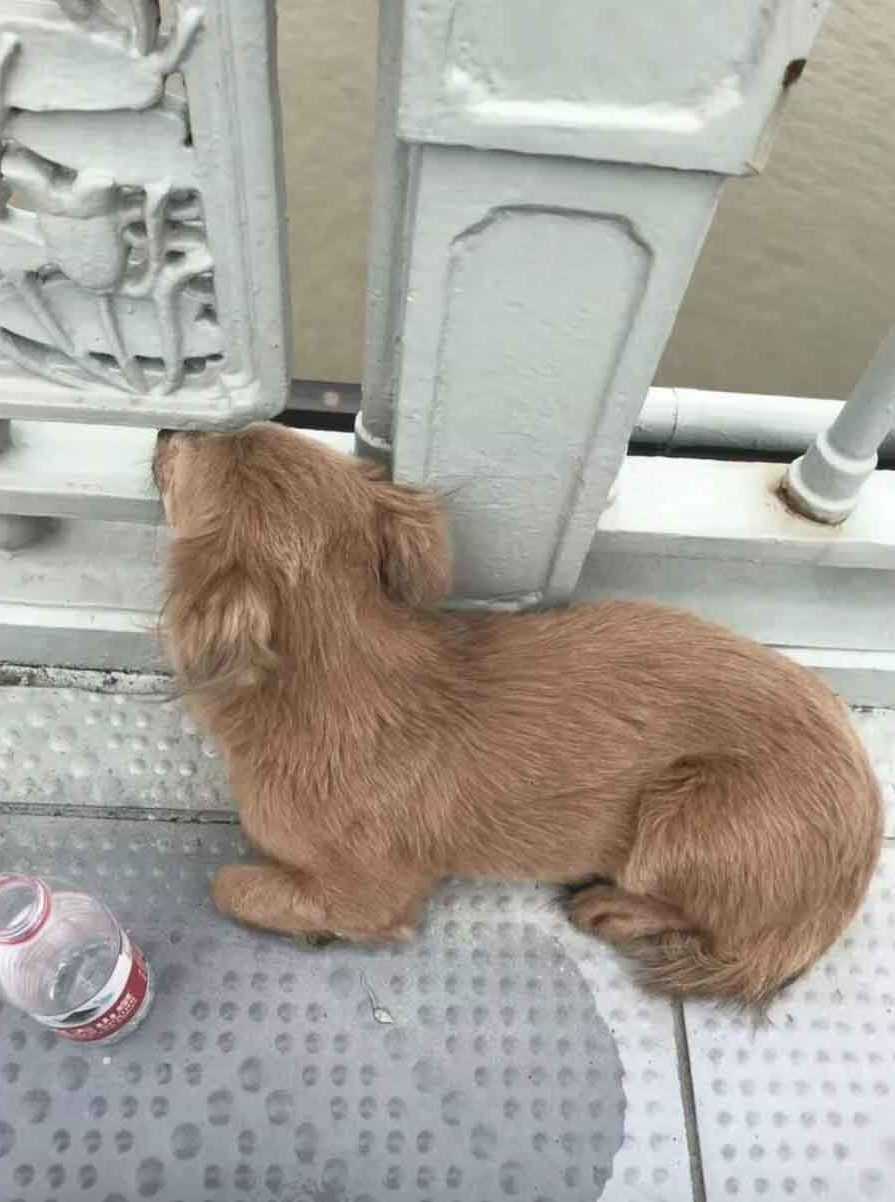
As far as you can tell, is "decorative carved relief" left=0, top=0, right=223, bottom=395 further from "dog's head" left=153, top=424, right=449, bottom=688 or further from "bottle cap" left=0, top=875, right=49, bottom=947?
"bottle cap" left=0, top=875, right=49, bottom=947

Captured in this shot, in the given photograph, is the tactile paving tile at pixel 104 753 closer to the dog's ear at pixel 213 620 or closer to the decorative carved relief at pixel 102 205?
the dog's ear at pixel 213 620

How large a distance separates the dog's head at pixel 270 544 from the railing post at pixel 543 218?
12 centimetres

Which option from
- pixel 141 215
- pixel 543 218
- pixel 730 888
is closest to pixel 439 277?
pixel 543 218

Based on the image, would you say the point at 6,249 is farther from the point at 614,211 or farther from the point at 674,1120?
the point at 674,1120

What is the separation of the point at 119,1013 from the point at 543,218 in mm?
1363

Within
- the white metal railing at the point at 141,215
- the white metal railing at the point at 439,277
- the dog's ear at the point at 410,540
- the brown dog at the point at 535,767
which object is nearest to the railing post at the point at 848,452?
the white metal railing at the point at 439,277

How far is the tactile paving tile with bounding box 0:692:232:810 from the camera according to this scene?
1937mm

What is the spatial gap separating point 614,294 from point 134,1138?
1.49m

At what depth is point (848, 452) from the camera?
5.64 ft

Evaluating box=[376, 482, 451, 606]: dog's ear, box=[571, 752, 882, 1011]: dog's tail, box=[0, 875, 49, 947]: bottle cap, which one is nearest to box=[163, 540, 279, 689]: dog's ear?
box=[376, 482, 451, 606]: dog's ear

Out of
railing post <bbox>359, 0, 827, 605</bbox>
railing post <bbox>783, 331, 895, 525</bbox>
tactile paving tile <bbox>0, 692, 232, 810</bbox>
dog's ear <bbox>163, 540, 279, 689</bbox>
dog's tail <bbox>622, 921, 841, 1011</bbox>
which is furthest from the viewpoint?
tactile paving tile <bbox>0, 692, 232, 810</bbox>

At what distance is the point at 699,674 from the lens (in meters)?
1.66

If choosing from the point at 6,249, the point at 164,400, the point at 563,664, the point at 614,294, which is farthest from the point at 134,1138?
the point at 614,294

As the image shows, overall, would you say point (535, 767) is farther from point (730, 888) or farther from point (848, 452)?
point (848, 452)
